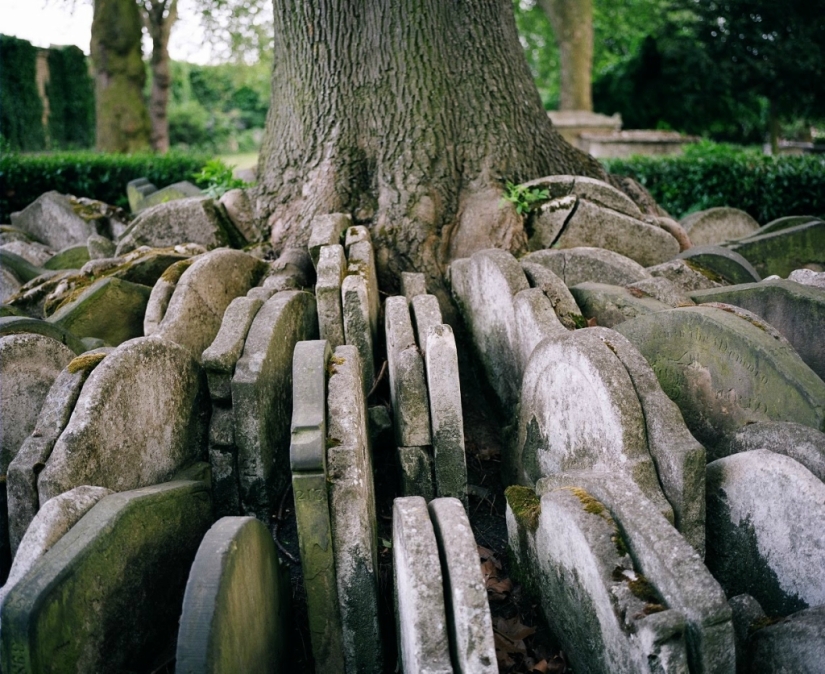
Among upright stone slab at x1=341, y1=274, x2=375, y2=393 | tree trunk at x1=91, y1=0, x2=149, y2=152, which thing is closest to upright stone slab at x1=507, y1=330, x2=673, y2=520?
upright stone slab at x1=341, y1=274, x2=375, y2=393

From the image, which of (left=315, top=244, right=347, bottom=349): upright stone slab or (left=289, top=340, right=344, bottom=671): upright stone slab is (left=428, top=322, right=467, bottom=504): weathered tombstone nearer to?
(left=289, top=340, right=344, bottom=671): upright stone slab

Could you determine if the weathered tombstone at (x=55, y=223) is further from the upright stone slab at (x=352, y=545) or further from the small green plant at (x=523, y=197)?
the upright stone slab at (x=352, y=545)

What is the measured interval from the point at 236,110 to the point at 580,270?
3228 centimetres

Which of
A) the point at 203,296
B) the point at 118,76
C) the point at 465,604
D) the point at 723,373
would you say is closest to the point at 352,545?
the point at 465,604

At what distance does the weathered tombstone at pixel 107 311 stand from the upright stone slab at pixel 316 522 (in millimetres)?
2367

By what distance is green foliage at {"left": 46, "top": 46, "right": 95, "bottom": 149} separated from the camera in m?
24.7

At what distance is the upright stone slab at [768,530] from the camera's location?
9.02ft

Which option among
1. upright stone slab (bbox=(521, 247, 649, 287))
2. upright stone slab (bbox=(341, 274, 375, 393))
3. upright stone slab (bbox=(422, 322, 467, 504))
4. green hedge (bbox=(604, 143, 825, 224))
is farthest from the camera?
green hedge (bbox=(604, 143, 825, 224))

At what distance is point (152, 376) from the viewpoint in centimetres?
366

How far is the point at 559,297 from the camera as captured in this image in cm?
454

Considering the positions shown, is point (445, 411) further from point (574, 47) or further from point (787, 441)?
point (574, 47)

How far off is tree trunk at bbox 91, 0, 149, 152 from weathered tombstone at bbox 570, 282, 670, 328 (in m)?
12.2

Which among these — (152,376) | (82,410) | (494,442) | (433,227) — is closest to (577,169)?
(433,227)

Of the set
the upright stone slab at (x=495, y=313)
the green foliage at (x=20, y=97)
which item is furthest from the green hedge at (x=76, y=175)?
the green foliage at (x=20, y=97)
